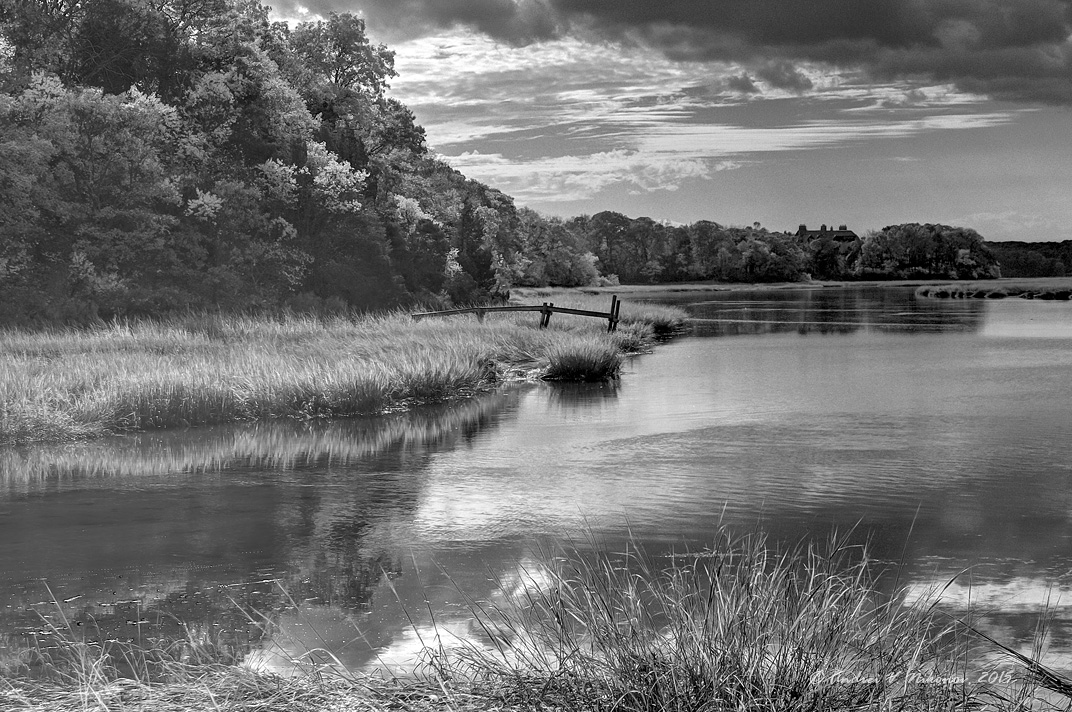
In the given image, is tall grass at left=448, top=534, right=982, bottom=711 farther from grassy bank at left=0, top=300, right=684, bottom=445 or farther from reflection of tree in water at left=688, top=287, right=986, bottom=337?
reflection of tree in water at left=688, top=287, right=986, bottom=337

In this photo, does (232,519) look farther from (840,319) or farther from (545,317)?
(840,319)

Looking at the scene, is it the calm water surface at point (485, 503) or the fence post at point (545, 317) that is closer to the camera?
the calm water surface at point (485, 503)

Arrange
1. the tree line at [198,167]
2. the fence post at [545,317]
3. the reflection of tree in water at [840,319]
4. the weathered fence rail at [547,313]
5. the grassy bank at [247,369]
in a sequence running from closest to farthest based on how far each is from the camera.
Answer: the grassy bank at [247,369]
the tree line at [198,167]
the fence post at [545,317]
the weathered fence rail at [547,313]
the reflection of tree in water at [840,319]

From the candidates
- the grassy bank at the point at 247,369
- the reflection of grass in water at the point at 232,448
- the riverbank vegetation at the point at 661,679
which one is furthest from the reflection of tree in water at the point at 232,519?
the riverbank vegetation at the point at 661,679

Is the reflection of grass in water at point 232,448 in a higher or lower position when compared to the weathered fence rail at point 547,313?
lower

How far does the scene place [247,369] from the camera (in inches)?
Answer: 763

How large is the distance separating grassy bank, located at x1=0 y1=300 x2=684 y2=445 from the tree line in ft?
12.2

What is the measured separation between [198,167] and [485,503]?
2788 centimetres

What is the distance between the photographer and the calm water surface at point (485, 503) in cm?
762

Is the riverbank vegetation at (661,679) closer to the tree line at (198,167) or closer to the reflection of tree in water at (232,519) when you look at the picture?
the reflection of tree in water at (232,519)

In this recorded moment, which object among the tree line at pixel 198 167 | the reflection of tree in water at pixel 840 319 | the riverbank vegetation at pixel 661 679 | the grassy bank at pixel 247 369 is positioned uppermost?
the tree line at pixel 198 167

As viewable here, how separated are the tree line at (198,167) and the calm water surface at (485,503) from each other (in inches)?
631

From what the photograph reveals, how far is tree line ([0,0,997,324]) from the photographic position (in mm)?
31000

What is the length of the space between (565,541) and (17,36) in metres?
32.4
